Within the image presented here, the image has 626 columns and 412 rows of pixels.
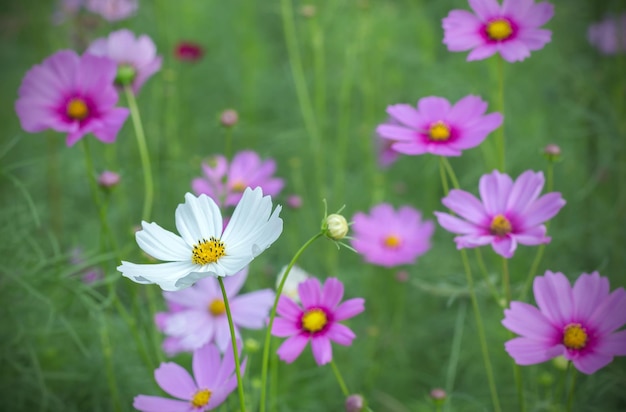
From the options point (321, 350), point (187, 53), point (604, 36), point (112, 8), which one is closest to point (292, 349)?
point (321, 350)

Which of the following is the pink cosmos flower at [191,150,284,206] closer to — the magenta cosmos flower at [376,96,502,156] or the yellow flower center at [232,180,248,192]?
the yellow flower center at [232,180,248,192]

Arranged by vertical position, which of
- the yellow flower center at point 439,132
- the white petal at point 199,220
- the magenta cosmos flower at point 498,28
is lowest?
the white petal at point 199,220

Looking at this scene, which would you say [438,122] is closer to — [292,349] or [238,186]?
[292,349]

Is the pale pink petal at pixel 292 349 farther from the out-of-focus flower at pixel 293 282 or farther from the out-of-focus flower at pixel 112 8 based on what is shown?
the out-of-focus flower at pixel 112 8

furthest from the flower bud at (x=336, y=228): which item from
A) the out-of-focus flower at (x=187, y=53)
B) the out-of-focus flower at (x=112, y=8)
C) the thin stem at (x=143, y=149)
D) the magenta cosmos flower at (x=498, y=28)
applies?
the out-of-focus flower at (x=112, y=8)

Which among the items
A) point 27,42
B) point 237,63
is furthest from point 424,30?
point 27,42

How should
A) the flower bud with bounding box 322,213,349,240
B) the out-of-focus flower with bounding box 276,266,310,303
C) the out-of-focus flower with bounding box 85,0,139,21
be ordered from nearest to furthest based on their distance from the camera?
the flower bud with bounding box 322,213,349,240 < the out-of-focus flower with bounding box 276,266,310,303 < the out-of-focus flower with bounding box 85,0,139,21

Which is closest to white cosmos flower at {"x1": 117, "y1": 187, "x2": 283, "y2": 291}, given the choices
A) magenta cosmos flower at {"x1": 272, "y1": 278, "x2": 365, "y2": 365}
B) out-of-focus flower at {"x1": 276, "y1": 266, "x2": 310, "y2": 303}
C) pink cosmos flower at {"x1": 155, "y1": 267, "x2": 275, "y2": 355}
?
magenta cosmos flower at {"x1": 272, "y1": 278, "x2": 365, "y2": 365}
